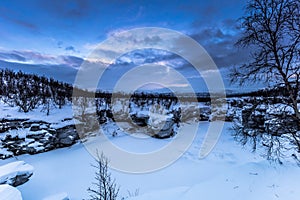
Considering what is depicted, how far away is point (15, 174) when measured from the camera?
18.7ft

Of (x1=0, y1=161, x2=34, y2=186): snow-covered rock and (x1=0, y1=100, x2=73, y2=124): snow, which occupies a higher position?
(x1=0, y1=100, x2=73, y2=124): snow

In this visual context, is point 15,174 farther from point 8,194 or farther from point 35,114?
point 35,114

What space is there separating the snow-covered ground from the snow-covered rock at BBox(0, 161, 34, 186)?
432 millimetres

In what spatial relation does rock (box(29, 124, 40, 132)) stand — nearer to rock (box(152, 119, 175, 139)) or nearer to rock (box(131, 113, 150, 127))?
rock (box(131, 113, 150, 127))

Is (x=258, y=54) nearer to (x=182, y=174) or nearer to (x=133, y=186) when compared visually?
(x=182, y=174)

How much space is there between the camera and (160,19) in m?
8.57

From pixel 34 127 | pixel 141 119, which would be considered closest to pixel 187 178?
pixel 141 119

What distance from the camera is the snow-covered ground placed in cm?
533

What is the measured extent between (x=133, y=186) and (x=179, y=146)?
442 cm

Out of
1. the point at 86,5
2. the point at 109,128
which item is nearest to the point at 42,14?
the point at 86,5

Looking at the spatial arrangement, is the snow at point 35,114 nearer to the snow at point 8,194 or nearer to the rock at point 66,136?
the rock at point 66,136

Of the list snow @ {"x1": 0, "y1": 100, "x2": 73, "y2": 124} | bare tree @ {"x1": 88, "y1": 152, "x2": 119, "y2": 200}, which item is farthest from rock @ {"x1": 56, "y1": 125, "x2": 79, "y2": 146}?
bare tree @ {"x1": 88, "y1": 152, "x2": 119, "y2": 200}

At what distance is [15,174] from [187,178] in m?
5.70

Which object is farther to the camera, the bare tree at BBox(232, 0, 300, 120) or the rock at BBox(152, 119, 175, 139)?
the rock at BBox(152, 119, 175, 139)
